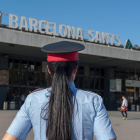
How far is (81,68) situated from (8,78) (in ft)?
29.6

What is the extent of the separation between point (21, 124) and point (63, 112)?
318 mm

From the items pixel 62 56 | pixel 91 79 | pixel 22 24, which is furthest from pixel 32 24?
pixel 62 56

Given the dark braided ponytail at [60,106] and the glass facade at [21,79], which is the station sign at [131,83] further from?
the dark braided ponytail at [60,106]

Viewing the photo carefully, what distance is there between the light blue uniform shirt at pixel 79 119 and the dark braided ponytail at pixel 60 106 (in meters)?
0.05

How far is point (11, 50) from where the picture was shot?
2262 centimetres

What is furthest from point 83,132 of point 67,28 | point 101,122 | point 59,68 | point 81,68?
point 81,68

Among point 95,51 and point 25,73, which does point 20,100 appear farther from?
point 95,51

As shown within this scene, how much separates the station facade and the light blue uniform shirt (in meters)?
18.1

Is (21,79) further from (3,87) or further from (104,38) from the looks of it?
(104,38)

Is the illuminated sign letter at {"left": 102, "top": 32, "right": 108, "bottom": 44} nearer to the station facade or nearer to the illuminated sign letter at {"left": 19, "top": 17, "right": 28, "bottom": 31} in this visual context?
the station facade

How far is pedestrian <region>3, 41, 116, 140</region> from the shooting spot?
1653mm

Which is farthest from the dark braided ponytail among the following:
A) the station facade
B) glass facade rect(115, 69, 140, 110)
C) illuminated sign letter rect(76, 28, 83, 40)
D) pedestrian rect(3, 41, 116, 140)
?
glass facade rect(115, 69, 140, 110)

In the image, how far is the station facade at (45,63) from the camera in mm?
20609

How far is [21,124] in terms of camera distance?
5.66 feet
